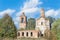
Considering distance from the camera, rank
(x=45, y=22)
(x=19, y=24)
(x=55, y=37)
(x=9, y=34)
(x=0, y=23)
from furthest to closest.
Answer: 1. (x=19, y=24)
2. (x=45, y=22)
3. (x=0, y=23)
4. (x=9, y=34)
5. (x=55, y=37)

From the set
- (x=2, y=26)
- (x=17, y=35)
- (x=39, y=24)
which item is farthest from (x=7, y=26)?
(x=39, y=24)

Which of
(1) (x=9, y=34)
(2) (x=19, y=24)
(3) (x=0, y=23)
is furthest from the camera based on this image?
(2) (x=19, y=24)

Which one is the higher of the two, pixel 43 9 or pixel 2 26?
pixel 43 9

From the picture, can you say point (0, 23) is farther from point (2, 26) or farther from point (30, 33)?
point (30, 33)

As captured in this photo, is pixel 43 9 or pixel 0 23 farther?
pixel 43 9

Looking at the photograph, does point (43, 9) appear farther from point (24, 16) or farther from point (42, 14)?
point (24, 16)

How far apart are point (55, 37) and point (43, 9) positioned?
51.5 ft

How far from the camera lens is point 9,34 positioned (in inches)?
1569

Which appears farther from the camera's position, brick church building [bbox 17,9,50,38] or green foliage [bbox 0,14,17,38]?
brick church building [bbox 17,9,50,38]

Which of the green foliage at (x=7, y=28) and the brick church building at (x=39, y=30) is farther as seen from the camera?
the brick church building at (x=39, y=30)

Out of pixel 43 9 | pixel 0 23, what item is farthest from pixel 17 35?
pixel 43 9

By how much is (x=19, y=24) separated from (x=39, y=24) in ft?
25.0

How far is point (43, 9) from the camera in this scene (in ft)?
154

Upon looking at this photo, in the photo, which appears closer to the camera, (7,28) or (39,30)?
(7,28)
